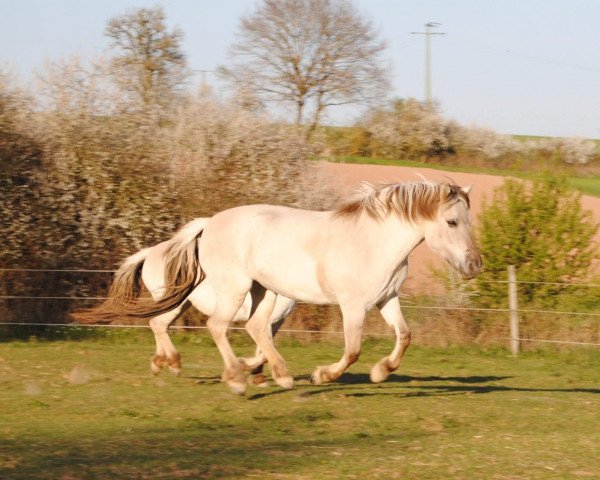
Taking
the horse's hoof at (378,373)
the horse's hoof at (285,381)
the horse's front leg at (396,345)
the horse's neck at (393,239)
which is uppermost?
the horse's neck at (393,239)

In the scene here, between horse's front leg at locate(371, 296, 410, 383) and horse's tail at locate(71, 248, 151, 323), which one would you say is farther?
horse's tail at locate(71, 248, 151, 323)

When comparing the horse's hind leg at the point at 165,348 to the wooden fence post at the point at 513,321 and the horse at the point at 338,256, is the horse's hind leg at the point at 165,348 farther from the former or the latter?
the wooden fence post at the point at 513,321

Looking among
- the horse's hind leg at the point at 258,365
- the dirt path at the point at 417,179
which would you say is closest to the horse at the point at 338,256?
the horse's hind leg at the point at 258,365

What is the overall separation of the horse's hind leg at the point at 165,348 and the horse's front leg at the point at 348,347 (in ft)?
6.44

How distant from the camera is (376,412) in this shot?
7188mm

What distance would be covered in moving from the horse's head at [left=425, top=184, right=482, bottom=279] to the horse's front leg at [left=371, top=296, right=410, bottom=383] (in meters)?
0.61

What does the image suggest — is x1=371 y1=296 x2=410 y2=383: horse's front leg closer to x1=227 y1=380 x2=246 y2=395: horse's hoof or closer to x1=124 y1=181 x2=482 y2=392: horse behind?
x1=124 y1=181 x2=482 y2=392: horse behind

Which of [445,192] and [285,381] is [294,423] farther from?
[445,192]

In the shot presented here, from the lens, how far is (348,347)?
7.31 metres

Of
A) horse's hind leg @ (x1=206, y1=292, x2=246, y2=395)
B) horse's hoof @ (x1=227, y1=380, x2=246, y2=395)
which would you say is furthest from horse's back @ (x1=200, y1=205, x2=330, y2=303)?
horse's hoof @ (x1=227, y1=380, x2=246, y2=395)

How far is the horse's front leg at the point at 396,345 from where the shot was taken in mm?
7383

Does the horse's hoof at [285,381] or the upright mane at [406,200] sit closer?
the upright mane at [406,200]

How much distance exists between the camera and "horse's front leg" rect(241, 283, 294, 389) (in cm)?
784

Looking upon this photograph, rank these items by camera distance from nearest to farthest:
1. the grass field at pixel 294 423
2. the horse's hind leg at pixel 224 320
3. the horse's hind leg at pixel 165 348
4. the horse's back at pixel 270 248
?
the grass field at pixel 294 423
the horse's back at pixel 270 248
the horse's hind leg at pixel 224 320
the horse's hind leg at pixel 165 348
